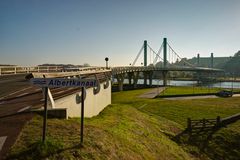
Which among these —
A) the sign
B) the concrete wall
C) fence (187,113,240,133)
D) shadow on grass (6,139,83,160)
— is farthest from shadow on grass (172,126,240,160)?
shadow on grass (6,139,83,160)

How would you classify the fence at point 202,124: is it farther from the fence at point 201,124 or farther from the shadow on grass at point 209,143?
the shadow on grass at point 209,143

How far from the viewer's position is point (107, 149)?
8617mm

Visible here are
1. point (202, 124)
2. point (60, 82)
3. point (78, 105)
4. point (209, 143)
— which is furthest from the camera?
point (202, 124)

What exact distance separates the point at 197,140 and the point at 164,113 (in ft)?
37.3

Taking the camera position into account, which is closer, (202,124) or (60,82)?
(60,82)

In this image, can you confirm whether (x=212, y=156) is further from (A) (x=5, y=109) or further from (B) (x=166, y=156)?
(A) (x=5, y=109)

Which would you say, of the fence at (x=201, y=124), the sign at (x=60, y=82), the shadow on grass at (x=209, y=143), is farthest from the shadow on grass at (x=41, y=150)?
the fence at (x=201, y=124)

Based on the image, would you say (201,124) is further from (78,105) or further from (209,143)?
(78,105)

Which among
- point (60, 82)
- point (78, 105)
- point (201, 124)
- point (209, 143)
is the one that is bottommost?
point (209, 143)

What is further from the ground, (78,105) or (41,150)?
(78,105)

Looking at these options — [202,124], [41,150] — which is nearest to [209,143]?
[202,124]

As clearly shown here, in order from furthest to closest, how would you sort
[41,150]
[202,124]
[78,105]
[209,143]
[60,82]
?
[202,124], [209,143], [78,105], [60,82], [41,150]

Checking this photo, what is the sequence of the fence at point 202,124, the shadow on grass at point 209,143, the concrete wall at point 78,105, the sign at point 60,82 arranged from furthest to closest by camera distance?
the fence at point 202,124 → the shadow on grass at point 209,143 → the concrete wall at point 78,105 → the sign at point 60,82

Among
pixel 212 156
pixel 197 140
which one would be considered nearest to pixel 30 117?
pixel 212 156
